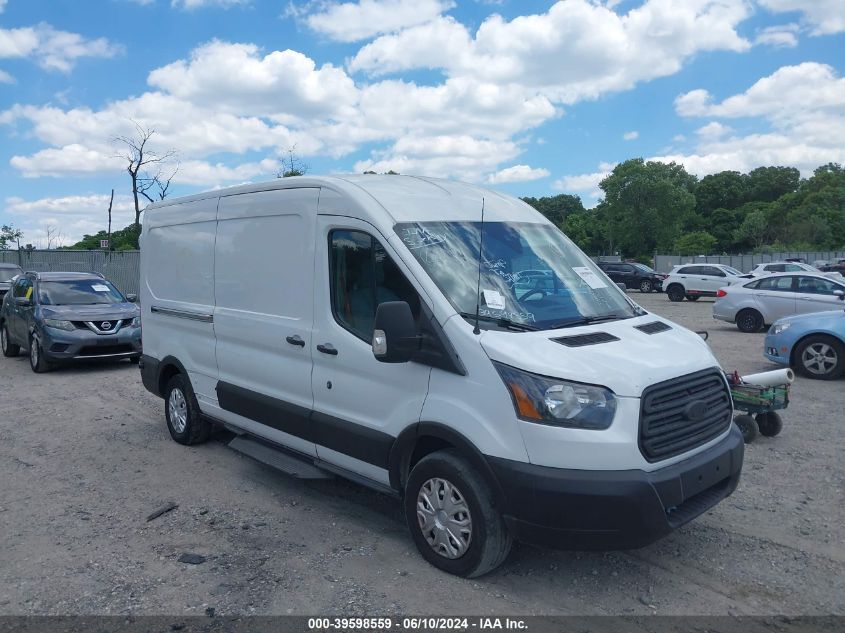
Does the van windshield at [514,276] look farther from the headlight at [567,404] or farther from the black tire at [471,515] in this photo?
the black tire at [471,515]

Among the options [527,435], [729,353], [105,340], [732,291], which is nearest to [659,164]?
[732,291]

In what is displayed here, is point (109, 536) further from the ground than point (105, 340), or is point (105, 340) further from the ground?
point (105, 340)

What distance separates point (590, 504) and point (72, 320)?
10125mm

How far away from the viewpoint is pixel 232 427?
6.00 metres

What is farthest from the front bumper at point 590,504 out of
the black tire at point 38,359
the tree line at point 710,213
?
the tree line at point 710,213

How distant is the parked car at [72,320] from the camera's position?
36.4ft

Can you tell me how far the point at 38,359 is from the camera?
11.4 meters

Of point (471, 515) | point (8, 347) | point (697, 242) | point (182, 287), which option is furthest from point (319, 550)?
point (697, 242)

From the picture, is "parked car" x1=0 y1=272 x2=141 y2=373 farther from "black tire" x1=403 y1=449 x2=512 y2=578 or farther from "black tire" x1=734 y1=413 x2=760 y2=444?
"black tire" x1=734 y1=413 x2=760 y2=444

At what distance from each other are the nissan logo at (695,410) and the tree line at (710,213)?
228 ft

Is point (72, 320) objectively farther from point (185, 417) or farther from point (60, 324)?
point (185, 417)

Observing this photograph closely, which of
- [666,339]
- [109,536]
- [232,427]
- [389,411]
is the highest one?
[666,339]

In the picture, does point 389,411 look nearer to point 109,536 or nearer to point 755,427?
point 109,536

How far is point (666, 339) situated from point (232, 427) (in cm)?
372
